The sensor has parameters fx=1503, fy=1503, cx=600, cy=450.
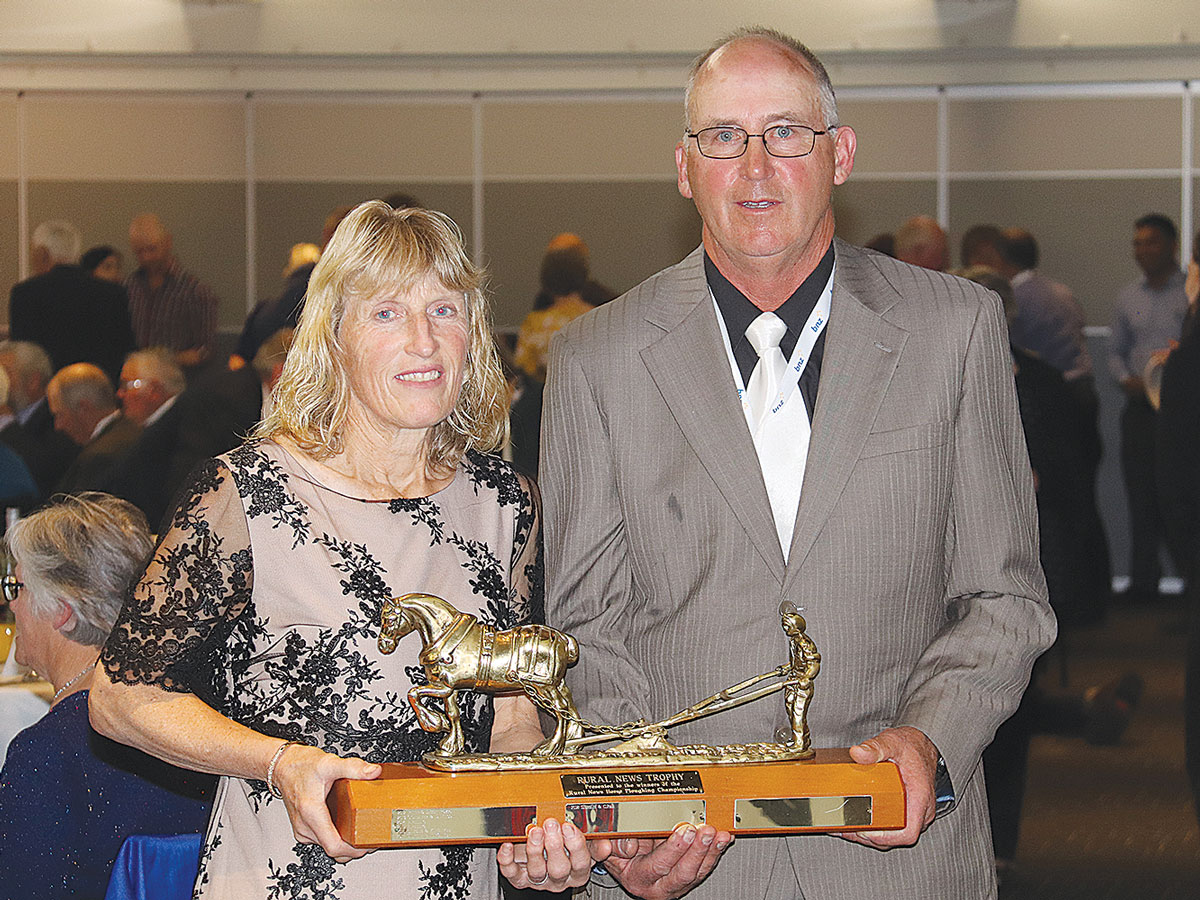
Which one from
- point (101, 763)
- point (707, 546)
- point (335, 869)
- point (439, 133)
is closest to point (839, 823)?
point (707, 546)

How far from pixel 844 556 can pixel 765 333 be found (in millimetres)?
328

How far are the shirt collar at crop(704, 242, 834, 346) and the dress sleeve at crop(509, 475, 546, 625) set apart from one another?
0.39 m

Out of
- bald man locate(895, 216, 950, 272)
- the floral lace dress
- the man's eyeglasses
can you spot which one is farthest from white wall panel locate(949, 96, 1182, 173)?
the floral lace dress

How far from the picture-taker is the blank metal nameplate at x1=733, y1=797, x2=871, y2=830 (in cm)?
177

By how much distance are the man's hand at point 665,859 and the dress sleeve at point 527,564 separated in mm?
385

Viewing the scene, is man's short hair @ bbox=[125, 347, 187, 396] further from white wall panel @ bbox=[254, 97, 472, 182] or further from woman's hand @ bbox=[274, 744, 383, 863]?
woman's hand @ bbox=[274, 744, 383, 863]

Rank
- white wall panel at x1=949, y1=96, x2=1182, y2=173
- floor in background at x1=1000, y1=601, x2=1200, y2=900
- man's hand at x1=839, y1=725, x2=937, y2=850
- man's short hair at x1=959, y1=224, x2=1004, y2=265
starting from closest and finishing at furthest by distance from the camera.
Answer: man's hand at x1=839, y1=725, x2=937, y2=850 < floor in background at x1=1000, y1=601, x2=1200, y2=900 < man's short hair at x1=959, y1=224, x2=1004, y2=265 < white wall panel at x1=949, y1=96, x2=1182, y2=173

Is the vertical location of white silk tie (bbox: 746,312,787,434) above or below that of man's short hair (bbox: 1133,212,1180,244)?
below

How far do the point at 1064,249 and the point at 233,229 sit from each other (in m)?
4.98

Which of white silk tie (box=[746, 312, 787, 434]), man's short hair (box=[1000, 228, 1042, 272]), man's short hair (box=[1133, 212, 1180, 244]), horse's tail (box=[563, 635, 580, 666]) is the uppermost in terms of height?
man's short hair (box=[1133, 212, 1180, 244])

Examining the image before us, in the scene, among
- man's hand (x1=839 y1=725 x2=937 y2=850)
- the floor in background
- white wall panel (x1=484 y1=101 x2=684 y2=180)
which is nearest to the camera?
man's hand (x1=839 y1=725 x2=937 y2=850)

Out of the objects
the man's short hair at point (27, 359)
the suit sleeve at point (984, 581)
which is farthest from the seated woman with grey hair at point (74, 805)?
the man's short hair at point (27, 359)

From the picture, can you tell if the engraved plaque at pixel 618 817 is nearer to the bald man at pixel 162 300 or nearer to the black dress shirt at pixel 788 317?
the black dress shirt at pixel 788 317

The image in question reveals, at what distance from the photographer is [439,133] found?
9031 mm
